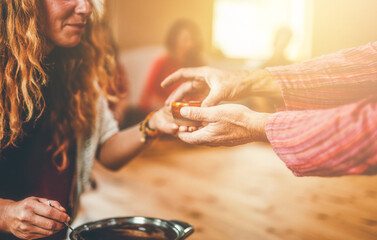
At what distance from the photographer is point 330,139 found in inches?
24.6

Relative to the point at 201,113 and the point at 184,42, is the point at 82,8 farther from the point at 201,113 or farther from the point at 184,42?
the point at 184,42

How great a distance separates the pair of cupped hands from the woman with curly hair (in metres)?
0.10

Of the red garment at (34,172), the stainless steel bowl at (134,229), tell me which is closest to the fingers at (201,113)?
the stainless steel bowl at (134,229)

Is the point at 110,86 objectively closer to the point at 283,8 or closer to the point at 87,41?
the point at 87,41

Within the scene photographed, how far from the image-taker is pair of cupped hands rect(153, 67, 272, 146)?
2.48 feet

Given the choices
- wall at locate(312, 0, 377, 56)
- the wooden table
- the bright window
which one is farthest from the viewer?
the bright window

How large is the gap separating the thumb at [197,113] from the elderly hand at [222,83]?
0.10m

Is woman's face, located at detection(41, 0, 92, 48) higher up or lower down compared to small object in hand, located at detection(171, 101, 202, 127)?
higher up

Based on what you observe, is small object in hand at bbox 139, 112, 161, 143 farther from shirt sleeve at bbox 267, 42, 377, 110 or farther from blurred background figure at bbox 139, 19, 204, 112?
blurred background figure at bbox 139, 19, 204, 112

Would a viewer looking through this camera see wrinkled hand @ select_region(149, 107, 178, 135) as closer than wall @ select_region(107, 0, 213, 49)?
Yes

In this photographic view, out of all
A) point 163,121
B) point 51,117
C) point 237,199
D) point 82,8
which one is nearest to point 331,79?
point 163,121


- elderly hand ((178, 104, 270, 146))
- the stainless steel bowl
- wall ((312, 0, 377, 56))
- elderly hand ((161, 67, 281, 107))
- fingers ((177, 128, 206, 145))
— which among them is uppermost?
wall ((312, 0, 377, 56))

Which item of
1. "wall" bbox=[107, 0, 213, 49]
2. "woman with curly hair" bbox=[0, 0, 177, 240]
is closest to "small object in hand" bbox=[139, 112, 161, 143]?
"woman with curly hair" bbox=[0, 0, 177, 240]

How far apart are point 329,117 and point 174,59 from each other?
2698mm
